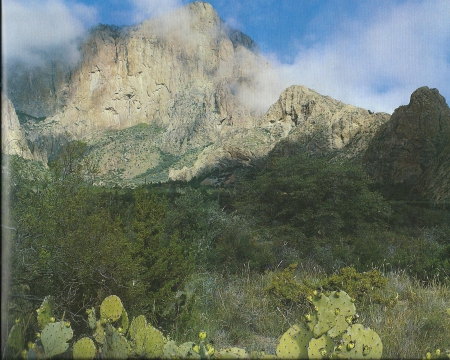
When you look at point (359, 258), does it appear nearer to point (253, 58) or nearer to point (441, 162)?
point (441, 162)

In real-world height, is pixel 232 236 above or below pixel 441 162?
below

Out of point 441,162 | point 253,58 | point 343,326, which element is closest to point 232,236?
point 343,326

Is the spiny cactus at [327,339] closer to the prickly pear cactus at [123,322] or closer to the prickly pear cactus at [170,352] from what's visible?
the prickly pear cactus at [170,352]

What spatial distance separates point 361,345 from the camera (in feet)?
7.91

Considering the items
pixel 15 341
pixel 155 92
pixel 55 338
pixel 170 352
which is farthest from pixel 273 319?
pixel 155 92

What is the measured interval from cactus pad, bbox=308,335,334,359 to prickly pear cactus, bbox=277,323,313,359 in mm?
82

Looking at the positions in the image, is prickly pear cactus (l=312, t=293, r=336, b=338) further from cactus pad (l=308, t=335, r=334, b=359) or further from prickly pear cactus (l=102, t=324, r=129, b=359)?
prickly pear cactus (l=102, t=324, r=129, b=359)

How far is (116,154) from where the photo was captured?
343 feet

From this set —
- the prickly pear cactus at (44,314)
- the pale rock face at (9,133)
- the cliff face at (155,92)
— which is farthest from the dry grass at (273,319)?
the cliff face at (155,92)

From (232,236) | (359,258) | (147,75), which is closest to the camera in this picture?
(359,258)

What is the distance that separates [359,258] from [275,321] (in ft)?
15.7

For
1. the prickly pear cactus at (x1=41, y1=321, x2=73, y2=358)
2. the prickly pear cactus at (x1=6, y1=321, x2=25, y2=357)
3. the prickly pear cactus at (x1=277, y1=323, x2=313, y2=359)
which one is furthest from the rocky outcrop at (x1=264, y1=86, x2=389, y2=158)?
the prickly pear cactus at (x1=6, y1=321, x2=25, y2=357)

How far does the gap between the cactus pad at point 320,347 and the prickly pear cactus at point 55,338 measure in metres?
1.67

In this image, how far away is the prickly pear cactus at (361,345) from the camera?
2361 mm
